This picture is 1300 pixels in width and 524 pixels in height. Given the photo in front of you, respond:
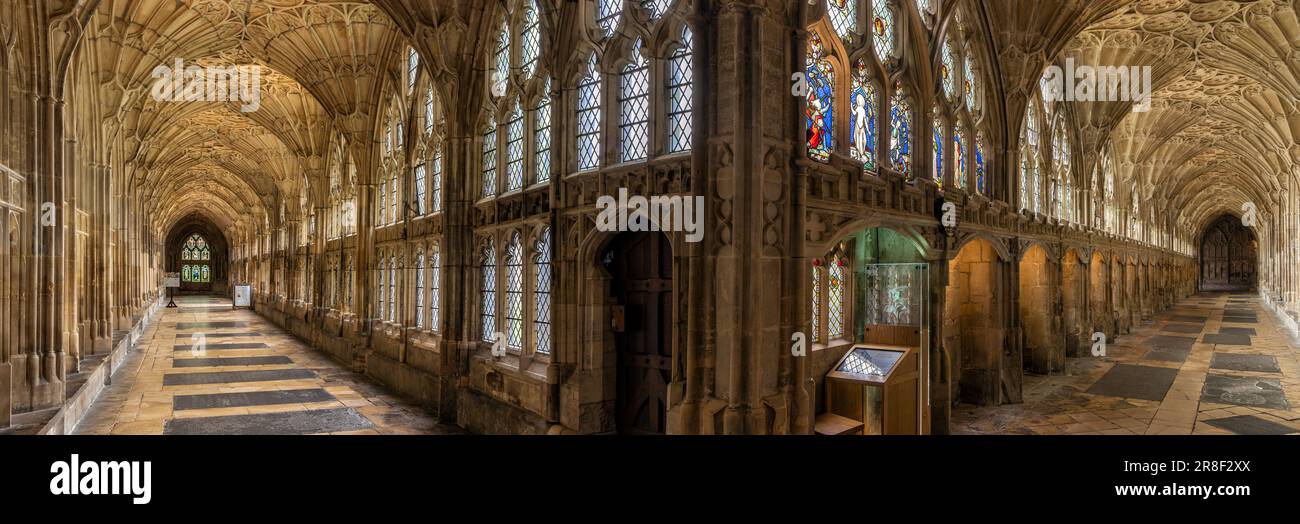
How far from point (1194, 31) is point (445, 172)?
20161 mm

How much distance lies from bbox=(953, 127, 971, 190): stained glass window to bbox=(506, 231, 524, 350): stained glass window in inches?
316

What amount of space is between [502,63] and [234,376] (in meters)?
10.7

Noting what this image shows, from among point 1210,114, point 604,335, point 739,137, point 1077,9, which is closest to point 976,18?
point 1077,9

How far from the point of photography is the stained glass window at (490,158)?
11906 mm

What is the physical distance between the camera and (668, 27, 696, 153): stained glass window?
7.73 m

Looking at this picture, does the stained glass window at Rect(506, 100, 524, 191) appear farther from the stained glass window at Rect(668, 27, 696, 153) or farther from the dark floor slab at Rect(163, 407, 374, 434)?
the dark floor slab at Rect(163, 407, 374, 434)

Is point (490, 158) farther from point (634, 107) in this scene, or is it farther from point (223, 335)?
point (223, 335)

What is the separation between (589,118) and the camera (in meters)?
9.28

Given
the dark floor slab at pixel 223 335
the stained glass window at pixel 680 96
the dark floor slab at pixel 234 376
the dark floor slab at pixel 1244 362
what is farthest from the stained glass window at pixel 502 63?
the dark floor slab at pixel 223 335

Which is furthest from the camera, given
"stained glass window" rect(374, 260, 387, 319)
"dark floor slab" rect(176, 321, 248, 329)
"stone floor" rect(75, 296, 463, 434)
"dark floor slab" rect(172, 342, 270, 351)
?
"dark floor slab" rect(176, 321, 248, 329)

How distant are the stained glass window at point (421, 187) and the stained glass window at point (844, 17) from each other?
31.8 feet

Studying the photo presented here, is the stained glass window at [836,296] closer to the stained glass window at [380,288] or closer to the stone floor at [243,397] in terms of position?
the stone floor at [243,397]

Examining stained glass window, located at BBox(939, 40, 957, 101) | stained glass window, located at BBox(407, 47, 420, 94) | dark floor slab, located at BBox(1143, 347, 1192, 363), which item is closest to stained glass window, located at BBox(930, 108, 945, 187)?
stained glass window, located at BBox(939, 40, 957, 101)
